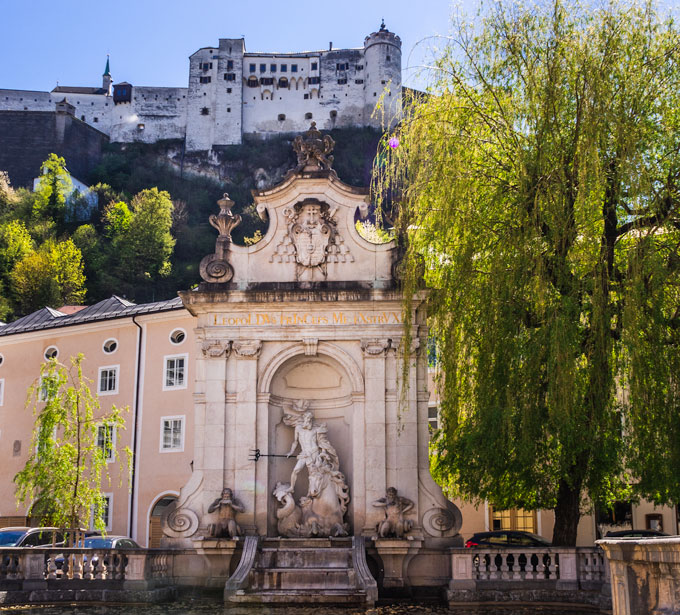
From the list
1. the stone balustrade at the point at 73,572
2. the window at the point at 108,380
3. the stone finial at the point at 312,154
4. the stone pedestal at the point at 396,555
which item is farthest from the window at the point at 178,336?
the stone pedestal at the point at 396,555

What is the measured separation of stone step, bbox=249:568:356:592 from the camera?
52.3 ft

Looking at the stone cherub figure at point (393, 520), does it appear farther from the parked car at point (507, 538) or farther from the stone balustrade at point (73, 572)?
the parked car at point (507, 538)

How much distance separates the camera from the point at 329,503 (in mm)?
18188

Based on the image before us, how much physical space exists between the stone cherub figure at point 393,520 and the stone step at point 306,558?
0.91 m

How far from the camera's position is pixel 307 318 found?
18.8 metres

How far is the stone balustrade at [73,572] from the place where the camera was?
15.9 m

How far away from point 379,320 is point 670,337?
19.7ft

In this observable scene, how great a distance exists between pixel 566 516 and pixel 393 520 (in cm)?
330

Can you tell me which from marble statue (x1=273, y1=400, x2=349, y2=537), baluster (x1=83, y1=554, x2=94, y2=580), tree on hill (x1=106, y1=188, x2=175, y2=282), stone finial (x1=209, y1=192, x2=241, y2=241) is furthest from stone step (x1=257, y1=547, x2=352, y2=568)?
tree on hill (x1=106, y1=188, x2=175, y2=282)

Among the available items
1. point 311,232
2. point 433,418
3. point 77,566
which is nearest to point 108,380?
point 433,418

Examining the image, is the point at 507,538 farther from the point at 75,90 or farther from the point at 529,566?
the point at 75,90

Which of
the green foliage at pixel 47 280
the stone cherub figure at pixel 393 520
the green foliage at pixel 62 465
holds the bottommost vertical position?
the stone cherub figure at pixel 393 520

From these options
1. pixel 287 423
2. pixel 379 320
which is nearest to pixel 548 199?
pixel 379 320

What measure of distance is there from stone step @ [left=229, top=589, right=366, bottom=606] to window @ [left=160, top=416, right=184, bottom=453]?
62.3 feet
